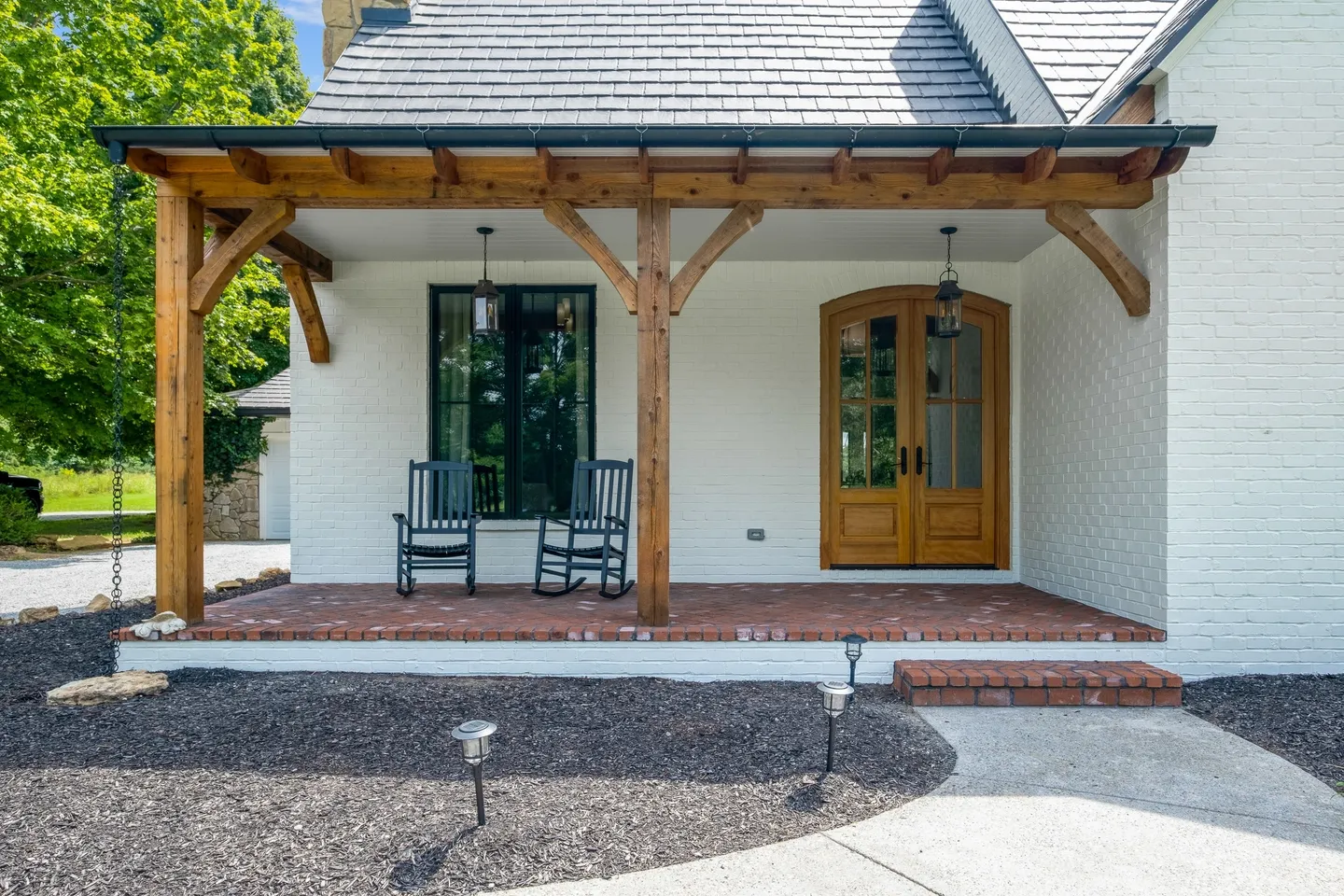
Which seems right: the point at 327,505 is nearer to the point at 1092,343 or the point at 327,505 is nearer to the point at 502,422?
the point at 502,422

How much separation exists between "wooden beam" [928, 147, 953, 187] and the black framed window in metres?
2.84

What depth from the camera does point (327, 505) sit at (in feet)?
20.2

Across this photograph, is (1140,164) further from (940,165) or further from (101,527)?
(101,527)

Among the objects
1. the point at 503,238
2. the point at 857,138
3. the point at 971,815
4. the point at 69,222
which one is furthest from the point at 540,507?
the point at 69,222

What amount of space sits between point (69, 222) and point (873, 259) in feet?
26.4

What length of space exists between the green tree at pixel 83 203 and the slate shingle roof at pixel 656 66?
4.05 meters

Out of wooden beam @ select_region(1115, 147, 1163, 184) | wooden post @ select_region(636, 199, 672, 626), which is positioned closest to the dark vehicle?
wooden post @ select_region(636, 199, 672, 626)

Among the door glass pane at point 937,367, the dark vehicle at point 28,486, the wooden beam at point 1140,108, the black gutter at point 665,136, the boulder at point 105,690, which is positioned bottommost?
the boulder at point 105,690

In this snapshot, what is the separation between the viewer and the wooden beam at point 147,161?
4031 millimetres

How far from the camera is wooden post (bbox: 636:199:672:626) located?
419 cm

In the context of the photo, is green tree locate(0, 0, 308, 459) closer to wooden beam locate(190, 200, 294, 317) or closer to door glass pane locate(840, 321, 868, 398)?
wooden beam locate(190, 200, 294, 317)

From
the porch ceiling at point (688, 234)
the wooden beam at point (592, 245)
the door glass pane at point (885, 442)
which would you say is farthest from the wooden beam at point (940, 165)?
the door glass pane at point (885, 442)

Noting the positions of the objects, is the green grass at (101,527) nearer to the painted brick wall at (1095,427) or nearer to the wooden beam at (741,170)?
the wooden beam at (741,170)

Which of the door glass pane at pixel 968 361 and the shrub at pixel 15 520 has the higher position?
the door glass pane at pixel 968 361
